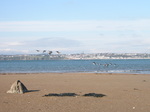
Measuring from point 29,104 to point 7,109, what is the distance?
60.1 inches

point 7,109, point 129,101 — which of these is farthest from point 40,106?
point 129,101

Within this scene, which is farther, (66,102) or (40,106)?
(66,102)

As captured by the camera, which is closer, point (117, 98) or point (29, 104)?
point (29, 104)

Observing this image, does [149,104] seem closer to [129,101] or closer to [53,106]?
[129,101]

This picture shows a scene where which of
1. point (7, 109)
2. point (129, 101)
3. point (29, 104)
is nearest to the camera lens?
point (7, 109)

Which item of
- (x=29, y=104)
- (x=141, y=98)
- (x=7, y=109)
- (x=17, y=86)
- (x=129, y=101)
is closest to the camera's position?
(x=7, y=109)

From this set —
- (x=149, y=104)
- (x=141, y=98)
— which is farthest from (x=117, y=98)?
(x=149, y=104)

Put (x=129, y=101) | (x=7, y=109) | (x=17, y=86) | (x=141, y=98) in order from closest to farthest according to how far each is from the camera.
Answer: (x=7, y=109) < (x=129, y=101) < (x=141, y=98) < (x=17, y=86)

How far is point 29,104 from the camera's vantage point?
15.3 metres

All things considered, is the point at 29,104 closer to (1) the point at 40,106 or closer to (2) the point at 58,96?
(1) the point at 40,106

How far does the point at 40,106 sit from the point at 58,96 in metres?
3.36

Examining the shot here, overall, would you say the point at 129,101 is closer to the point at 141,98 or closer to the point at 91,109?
the point at 141,98

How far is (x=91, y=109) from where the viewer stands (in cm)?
1417

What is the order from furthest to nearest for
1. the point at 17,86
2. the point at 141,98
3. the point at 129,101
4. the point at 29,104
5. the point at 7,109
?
the point at 17,86 < the point at 141,98 < the point at 129,101 < the point at 29,104 < the point at 7,109
